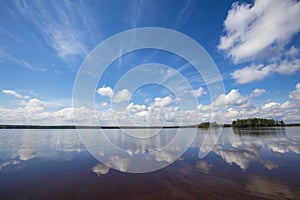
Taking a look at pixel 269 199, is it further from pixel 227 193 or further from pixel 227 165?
pixel 227 165

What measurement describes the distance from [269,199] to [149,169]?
6.75m

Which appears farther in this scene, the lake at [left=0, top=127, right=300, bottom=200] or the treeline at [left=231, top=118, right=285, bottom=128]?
the treeline at [left=231, top=118, right=285, bottom=128]

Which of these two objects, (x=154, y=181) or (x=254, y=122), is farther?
(x=254, y=122)

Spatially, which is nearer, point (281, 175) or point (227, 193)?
point (227, 193)

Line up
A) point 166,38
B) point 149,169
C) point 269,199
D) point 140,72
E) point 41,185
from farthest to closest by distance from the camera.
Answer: point 140,72, point 166,38, point 149,169, point 41,185, point 269,199

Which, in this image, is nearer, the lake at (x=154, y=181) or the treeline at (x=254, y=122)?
the lake at (x=154, y=181)

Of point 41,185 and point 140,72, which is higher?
point 140,72

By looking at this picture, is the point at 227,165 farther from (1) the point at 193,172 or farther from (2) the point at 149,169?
(2) the point at 149,169

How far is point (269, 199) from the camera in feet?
21.2

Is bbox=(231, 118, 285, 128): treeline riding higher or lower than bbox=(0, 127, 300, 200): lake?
higher

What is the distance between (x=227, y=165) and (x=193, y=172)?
3230 millimetres

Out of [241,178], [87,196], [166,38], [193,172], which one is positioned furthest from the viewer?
[166,38]

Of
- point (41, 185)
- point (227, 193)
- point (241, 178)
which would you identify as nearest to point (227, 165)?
point (241, 178)

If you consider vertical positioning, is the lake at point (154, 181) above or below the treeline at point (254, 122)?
below
